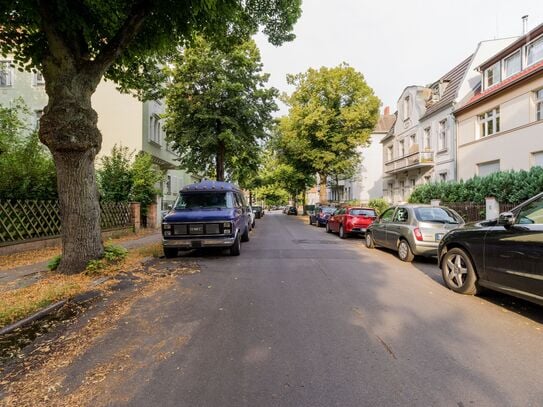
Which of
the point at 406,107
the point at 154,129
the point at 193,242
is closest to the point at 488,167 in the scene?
the point at 406,107

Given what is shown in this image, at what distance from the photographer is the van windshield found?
35.9ft

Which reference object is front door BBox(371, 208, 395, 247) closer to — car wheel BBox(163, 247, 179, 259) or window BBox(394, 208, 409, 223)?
window BBox(394, 208, 409, 223)

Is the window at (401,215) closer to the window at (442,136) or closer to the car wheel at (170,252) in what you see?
the car wheel at (170,252)

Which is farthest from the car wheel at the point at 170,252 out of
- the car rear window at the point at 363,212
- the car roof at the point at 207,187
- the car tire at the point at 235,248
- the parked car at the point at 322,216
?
the parked car at the point at 322,216

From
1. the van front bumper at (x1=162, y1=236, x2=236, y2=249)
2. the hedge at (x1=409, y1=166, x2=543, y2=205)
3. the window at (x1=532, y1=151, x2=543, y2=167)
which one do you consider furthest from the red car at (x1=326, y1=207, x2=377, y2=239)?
the window at (x1=532, y1=151, x2=543, y2=167)

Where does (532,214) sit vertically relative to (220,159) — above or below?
below

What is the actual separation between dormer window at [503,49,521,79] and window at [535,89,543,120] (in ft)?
7.97

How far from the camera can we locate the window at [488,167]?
1963 cm

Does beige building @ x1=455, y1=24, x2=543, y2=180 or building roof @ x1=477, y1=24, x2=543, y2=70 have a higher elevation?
building roof @ x1=477, y1=24, x2=543, y2=70

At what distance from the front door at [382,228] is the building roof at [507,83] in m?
11.7

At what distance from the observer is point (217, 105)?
23094mm

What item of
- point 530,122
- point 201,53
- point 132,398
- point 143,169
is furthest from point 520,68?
point 132,398

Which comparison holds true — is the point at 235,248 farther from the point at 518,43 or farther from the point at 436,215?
the point at 518,43

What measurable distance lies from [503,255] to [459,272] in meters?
1.16
